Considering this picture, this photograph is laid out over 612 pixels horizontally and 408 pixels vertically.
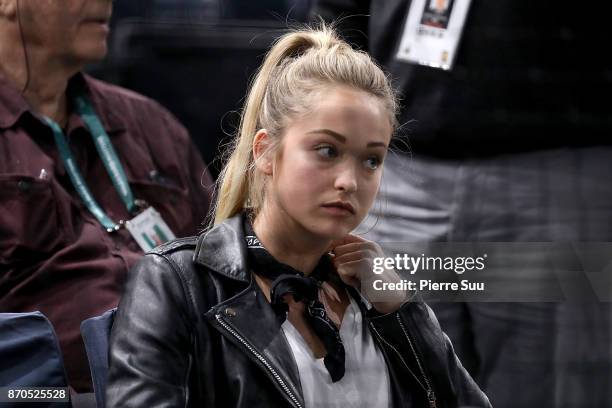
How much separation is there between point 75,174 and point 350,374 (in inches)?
28.5

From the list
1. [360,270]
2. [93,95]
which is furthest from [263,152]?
[93,95]

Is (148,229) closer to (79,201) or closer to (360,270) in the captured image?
(79,201)

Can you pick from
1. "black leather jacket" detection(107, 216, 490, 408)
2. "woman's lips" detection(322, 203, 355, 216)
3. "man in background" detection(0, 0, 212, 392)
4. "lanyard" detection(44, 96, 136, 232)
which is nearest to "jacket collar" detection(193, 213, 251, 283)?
"black leather jacket" detection(107, 216, 490, 408)

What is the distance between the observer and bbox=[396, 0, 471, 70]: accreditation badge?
1.62 metres

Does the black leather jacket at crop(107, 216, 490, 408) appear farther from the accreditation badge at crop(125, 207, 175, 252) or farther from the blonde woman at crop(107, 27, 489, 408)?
the accreditation badge at crop(125, 207, 175, 252)

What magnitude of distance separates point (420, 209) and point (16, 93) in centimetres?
71

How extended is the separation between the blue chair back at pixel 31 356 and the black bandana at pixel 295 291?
0.29 meters

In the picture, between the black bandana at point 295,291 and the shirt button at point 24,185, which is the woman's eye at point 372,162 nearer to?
the black bandana at point 295,291

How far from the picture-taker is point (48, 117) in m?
1.89

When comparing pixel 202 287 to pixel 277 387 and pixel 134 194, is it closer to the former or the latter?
pixel 277 387

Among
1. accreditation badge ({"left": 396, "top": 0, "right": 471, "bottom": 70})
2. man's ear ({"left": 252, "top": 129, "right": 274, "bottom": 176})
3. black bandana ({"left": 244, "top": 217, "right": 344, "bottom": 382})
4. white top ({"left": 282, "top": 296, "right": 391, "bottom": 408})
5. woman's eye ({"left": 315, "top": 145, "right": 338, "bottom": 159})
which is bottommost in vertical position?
white top ({"left": 282, "top": 296, "right": 391, "bottom": 408})

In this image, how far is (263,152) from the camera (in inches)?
55.0

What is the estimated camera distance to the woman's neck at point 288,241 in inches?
54.4

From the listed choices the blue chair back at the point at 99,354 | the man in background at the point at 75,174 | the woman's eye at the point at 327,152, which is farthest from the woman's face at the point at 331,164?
the man in background at the point at 75,174
